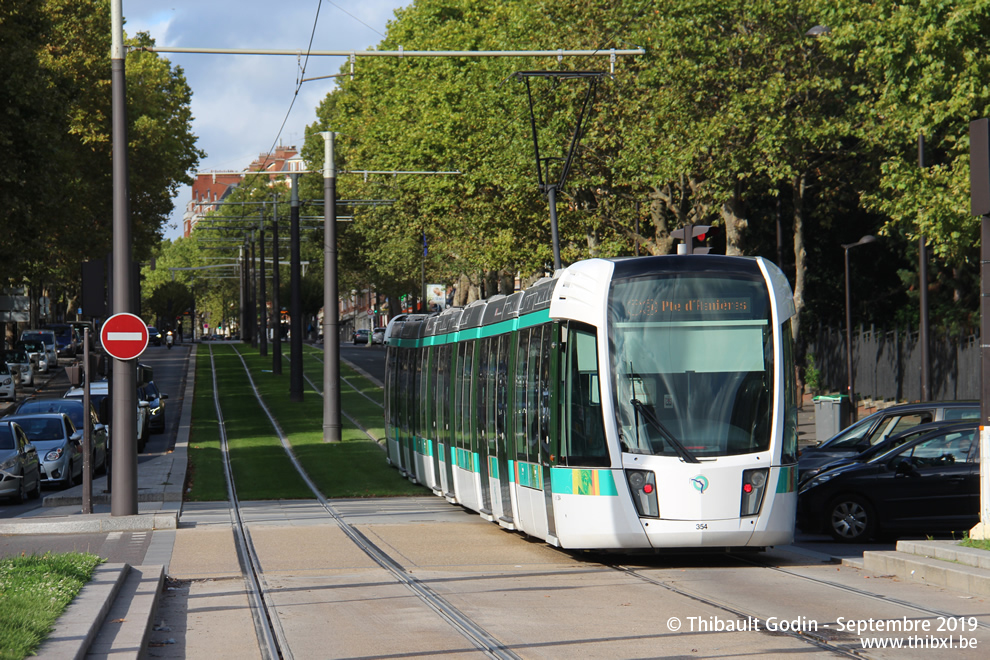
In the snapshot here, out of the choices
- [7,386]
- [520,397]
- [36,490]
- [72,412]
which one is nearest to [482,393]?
[520,397]

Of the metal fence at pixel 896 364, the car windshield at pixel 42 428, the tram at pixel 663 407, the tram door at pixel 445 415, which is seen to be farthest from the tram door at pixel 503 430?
the metal fence at pixel 896 364

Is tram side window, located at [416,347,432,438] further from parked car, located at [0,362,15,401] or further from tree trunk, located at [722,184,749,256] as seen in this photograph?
parked car, located at [0,362,15,401]

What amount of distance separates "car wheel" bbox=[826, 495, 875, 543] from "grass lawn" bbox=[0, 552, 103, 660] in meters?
8.38

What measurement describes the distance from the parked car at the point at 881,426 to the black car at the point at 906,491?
962 millimetres

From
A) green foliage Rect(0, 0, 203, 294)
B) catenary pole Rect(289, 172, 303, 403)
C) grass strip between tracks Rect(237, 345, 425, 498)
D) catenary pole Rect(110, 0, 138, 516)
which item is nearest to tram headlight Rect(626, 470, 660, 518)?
catenary pole Rect(110, 0, 138, 516)

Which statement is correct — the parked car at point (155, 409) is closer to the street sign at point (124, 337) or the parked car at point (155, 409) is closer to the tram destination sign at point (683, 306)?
the street sign at point (124, 337)

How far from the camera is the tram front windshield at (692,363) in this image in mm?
12289

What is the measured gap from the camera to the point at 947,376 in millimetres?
37156

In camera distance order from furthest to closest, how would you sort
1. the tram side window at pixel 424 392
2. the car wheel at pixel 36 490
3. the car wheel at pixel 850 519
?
the car wheel at pixel 36 490
the tram side window at pixel 424 392
the car wheel at pixel 850 519

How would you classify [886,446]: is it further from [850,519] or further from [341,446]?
[341,446]

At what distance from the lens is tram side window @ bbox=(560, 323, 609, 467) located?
12.4m

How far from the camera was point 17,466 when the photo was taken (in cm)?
2181

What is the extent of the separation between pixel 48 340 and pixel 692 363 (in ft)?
191

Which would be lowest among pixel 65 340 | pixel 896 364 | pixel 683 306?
pixel 896 364
